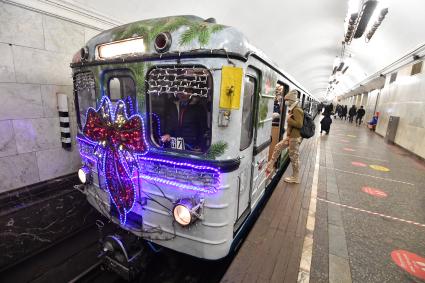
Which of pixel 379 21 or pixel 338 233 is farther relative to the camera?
pixel 379 21

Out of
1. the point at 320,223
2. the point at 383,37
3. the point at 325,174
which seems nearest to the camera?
the point at 320,223

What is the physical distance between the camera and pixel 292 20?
8.84 m

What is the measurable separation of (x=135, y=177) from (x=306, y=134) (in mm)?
3833

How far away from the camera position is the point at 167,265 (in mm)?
3543

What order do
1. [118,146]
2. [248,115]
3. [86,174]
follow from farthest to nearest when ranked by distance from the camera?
[86,174] < [248,115] < [118,146]

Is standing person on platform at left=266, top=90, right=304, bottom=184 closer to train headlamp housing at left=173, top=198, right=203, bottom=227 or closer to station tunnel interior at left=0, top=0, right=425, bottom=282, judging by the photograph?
station tunnel interior at left=0, top=0, right=425, bottom=282

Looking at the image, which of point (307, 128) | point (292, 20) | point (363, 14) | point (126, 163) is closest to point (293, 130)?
point (307, 128)

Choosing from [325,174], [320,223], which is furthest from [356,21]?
[320,223]

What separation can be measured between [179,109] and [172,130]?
29 cm

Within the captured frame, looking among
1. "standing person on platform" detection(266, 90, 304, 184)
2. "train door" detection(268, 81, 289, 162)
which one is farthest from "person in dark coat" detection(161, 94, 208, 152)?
"train door" detection(268, 81, 289, 162)

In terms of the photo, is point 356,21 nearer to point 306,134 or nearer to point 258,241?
point 306,134

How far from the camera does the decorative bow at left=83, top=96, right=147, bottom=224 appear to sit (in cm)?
277

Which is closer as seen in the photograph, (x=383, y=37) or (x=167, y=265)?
(x=167, y=265)

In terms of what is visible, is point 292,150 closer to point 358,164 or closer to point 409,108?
point 358,164
